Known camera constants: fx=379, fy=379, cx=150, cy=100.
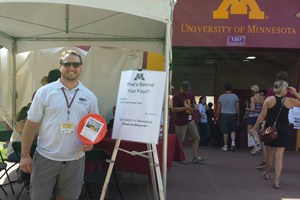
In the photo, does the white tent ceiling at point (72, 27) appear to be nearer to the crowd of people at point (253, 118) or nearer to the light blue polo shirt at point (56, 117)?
the crowd of people at point (253, 118)

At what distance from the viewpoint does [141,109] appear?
377cm

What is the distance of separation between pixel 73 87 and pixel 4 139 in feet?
10.8

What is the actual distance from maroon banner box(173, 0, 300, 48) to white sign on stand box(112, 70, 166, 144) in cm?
561

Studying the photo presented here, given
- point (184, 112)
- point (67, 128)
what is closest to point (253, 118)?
point (184, 112)

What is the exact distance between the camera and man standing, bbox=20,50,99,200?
3012 millimetres

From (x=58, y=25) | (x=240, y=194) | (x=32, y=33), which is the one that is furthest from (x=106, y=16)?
(x=240, y=194)

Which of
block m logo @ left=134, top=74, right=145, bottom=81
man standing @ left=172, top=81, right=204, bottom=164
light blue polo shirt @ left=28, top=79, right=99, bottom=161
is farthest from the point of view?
man standing @ left=172, top=81, right=204, bottom=164

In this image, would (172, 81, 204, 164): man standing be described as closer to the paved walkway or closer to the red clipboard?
the paved walkway

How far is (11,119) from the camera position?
7.10 m

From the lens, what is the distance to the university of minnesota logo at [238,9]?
30.2ft

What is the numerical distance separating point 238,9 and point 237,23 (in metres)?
0.35

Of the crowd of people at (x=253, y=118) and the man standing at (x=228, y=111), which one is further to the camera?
the man standing at (x=228, y=111)

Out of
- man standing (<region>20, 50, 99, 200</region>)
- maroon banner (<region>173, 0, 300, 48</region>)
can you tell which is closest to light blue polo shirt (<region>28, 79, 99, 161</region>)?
man standing (<region>20, 50, 99, 200</region>)

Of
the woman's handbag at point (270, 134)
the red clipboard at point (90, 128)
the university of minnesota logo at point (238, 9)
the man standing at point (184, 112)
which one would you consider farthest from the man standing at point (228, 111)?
the red clipboard at point (90, 128)
